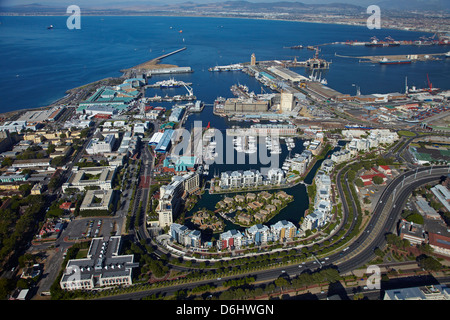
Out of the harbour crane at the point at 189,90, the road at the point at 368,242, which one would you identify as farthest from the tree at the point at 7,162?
the harbour crane at the point at 189,90

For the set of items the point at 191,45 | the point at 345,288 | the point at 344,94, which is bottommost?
the point at 345,288

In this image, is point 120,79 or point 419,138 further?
point 120,79

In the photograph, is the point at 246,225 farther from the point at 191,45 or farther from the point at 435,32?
the point at 435,32

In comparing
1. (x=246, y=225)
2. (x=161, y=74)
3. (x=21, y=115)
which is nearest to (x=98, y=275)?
(x=246, y=225)

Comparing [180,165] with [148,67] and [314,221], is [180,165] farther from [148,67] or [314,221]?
[148,67]

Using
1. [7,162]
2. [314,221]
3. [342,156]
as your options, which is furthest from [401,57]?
[7,162]
